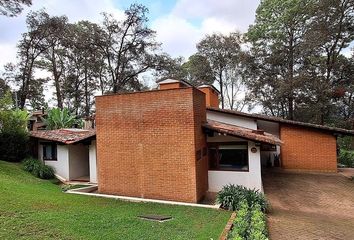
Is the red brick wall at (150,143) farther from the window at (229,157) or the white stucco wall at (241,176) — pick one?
the window at (229,157)

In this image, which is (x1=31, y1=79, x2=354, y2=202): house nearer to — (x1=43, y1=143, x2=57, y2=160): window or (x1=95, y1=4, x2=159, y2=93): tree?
(x1=43, y1=143, x2=57, y2=160): window

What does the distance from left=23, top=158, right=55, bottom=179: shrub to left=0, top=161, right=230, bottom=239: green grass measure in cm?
405

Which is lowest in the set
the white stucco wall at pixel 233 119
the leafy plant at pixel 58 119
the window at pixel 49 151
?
the window at pixel 49 151

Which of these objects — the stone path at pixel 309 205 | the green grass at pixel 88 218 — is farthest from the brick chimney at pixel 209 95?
the green grass at pixel 88 218

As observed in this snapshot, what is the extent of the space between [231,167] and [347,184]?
23.5ft

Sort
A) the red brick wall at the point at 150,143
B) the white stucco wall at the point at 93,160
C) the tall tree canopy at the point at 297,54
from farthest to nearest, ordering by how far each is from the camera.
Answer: the tall tree canopy at the point at 297,54
the white stucco wall at the point at 93,160
the red brick wall at the point at 150,143

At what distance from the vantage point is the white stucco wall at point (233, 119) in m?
18.6

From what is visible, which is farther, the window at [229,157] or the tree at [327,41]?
the tree at [327,41]

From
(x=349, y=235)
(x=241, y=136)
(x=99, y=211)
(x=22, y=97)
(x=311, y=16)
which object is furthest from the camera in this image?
(x=22, y=97)

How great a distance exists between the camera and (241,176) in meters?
13.2

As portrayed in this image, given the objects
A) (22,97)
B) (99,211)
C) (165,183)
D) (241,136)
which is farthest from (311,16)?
(22,97)

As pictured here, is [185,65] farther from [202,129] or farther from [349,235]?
[349,235]

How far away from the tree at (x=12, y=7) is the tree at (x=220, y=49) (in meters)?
23.1

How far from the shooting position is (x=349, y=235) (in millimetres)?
8320
